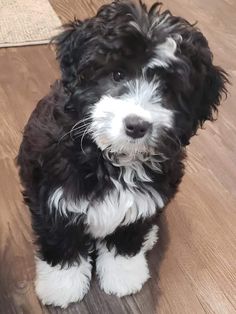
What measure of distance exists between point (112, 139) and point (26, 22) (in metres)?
1.54

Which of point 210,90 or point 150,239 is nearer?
point 210,90

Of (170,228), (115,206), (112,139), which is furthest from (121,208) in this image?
(170,228)

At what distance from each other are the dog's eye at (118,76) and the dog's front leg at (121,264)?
512mm

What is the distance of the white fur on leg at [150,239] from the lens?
5.17 feet

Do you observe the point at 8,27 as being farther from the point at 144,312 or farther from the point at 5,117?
the point at 144,312

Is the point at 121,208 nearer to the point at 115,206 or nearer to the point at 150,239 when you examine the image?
the point at 115,206

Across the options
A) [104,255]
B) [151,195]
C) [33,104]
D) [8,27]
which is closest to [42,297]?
[104,255]

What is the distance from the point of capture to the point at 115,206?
1.28m

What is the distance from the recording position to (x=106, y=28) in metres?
1.09

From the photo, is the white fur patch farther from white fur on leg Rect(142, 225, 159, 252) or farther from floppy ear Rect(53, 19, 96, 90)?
white fur on leg Rect(142, 225, 159, 252)

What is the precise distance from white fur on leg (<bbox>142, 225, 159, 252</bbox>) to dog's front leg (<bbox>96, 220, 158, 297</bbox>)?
0.09ft

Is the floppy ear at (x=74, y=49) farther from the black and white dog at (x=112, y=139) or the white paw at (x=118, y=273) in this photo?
the white paw at (x=118, y=273)

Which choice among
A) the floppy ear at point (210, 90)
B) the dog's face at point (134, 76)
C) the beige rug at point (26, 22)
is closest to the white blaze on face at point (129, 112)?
the dog's face at point (134, 76)

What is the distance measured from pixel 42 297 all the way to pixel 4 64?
3.60 feet
